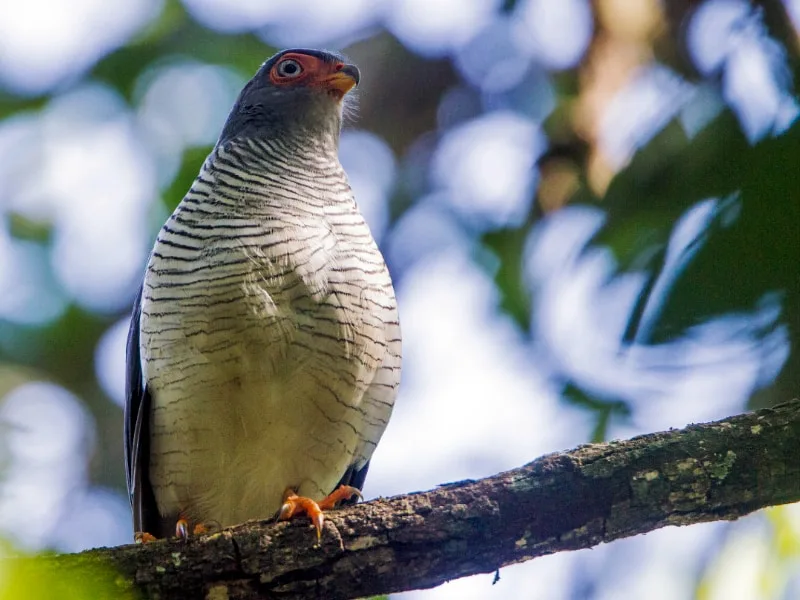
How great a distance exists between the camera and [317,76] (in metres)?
5.25

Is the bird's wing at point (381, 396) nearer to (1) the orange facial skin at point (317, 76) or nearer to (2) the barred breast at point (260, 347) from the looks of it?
(2) the barred breast at point (260, 347)

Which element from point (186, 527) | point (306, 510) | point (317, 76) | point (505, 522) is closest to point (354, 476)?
point (186, 527)

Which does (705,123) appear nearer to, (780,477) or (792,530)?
(780,477)

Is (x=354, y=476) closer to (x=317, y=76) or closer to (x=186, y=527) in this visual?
(x=186, y=527)

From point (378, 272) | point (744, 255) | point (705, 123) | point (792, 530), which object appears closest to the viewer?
point (744, 255)

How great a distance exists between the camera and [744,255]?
3.95ft

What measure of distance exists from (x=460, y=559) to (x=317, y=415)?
125cm

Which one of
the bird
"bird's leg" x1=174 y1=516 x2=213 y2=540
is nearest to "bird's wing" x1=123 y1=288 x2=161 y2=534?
the bird

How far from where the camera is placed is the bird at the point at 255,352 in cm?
392

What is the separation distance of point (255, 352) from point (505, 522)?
4.50ft

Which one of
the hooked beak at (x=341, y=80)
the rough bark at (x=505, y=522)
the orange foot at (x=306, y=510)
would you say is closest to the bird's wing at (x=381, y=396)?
the orange foot at (x=306, y=510)

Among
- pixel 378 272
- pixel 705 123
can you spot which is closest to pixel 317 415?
pixel 378 272

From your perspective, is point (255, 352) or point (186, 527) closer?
point (255, 352)

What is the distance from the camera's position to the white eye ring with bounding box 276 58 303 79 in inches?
207
